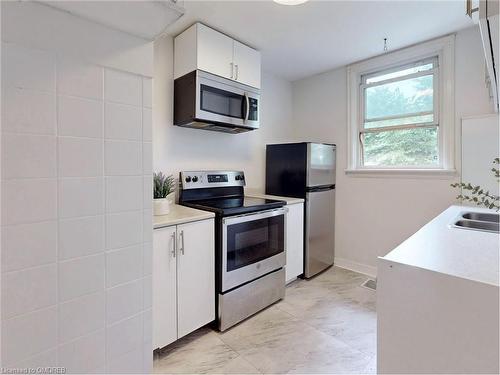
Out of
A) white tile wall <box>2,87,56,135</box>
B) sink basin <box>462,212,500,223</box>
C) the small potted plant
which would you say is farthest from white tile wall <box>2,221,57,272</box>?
sink basin <box>462,212,500,223</box>

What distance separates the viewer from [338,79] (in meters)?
2.99

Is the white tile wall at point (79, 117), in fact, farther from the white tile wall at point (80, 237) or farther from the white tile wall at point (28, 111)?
the white tile wall at point (80, 237)

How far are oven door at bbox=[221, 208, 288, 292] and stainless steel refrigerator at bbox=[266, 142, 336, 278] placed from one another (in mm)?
465

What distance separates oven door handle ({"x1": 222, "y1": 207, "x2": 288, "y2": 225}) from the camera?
72.7 inches

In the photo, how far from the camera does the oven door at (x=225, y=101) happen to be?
2.07m

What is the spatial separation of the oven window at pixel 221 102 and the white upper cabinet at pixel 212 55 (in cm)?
14

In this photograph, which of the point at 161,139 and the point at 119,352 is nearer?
the point at 119,352

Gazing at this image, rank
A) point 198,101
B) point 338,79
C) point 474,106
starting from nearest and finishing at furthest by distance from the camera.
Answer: point 198,101
point 474,106
point 338,79

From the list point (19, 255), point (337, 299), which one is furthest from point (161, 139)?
point (337, 299)

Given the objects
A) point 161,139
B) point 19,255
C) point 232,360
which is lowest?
point 232,360

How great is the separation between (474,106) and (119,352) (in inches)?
113

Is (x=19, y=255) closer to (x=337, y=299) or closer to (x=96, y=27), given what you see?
(x=96, y=27)

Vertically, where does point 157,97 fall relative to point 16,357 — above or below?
above

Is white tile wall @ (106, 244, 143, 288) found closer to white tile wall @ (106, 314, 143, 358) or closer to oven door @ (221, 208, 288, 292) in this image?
white tile wall @ (106, 314, 143, 358)
